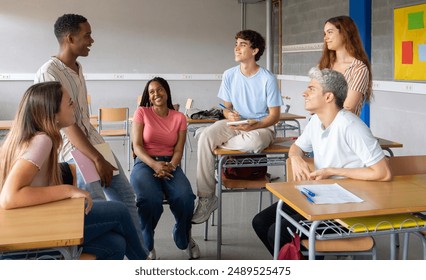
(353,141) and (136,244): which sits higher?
(353,141)

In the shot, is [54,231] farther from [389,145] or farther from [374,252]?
[389,145]

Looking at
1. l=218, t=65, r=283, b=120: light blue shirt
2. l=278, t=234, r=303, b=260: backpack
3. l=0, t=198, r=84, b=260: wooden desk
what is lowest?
l=278, t=234, r=303, b=260: backpack

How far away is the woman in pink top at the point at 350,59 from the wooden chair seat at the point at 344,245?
107 cm

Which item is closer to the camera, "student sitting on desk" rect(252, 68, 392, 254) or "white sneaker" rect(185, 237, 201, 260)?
"student sitting on desk" rect(252, 68, 392, 254)

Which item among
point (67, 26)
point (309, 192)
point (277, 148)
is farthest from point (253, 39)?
point (309, 192)

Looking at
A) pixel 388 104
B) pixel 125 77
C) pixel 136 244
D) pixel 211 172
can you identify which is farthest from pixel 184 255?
pixel 125 77

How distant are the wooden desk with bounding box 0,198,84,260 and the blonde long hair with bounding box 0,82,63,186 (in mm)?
203

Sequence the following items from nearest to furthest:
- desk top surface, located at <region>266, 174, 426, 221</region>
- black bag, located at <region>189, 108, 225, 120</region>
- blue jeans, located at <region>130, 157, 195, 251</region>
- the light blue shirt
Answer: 1. desk top surface, located at <region>266, 174, 426, 221</region>
2. blue jeans, located at <region>130, 157, 195, 251</region>
3. the light blue shirt
4. black bag, located at <region>189, 108, 225, 120</region>

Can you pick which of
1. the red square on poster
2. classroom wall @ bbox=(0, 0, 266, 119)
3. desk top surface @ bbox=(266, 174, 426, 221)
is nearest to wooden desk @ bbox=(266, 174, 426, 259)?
desk top surface @ bbox=(266, 174, 426, 221)

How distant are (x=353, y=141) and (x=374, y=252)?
18.8 inches

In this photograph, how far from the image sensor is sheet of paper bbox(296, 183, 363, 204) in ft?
5.79

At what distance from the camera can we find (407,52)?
4773mm

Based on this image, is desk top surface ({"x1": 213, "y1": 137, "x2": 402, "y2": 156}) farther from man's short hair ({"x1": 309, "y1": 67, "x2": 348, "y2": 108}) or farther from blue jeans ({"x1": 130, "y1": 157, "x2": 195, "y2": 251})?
man's short hair ({"x1": 309, "y1": 67, "x2": 348, "y2": 108})
